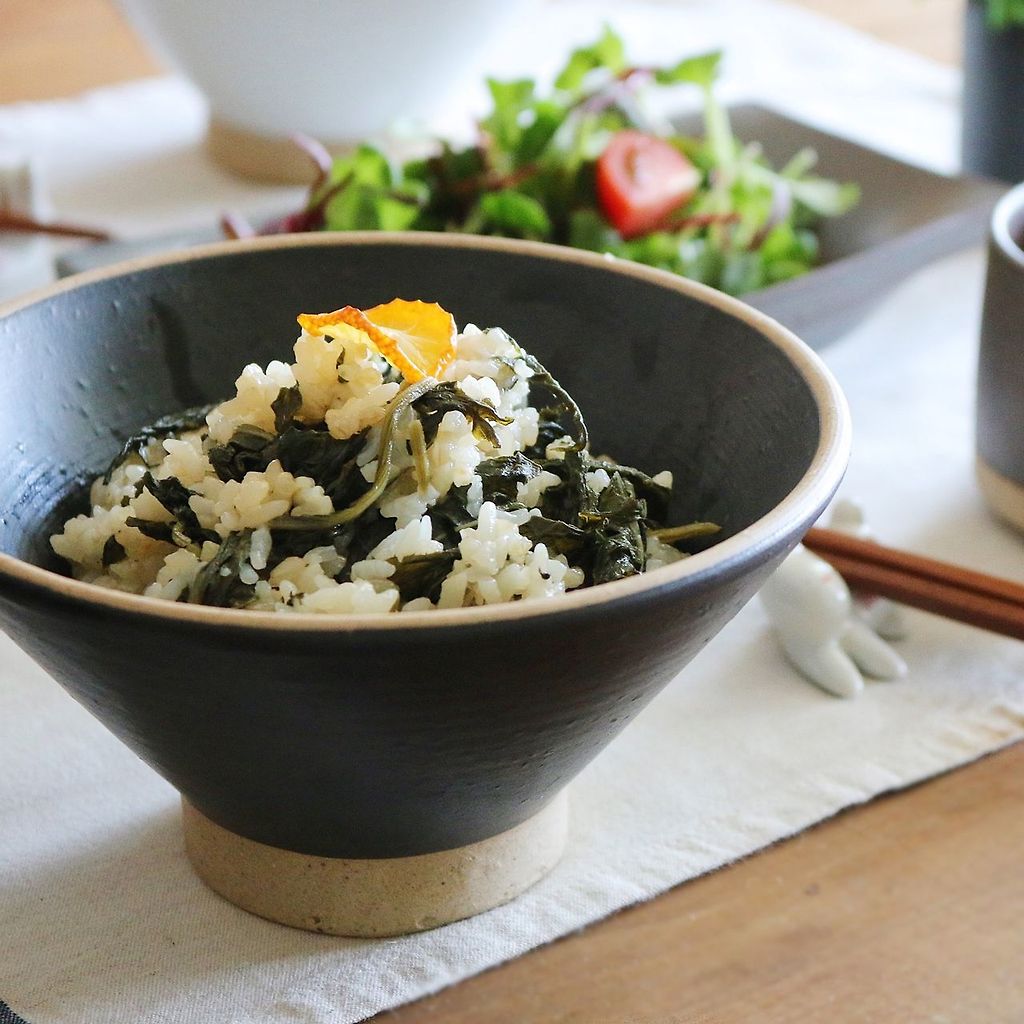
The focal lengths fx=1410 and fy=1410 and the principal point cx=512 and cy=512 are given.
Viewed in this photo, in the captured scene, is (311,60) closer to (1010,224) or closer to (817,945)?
(1010,224)

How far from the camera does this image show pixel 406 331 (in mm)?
1119

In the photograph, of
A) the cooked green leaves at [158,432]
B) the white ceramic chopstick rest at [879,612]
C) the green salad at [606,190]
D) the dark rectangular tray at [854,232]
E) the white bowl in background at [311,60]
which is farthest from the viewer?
the white bowl in background at [311,60]

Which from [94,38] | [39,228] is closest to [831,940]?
[39,228]

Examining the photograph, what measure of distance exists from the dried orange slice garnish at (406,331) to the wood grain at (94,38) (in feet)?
6.84

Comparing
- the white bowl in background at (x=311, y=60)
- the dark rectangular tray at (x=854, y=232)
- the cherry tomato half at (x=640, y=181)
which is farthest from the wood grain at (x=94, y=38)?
the cherry tomato half at (x=640, y=181)

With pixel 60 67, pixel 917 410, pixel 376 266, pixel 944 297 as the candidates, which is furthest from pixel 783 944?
pixel 60 67

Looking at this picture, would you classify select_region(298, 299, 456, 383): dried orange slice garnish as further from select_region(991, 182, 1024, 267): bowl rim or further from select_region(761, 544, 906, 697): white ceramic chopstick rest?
select_region(991, 182, 1024, 267): bowl rim

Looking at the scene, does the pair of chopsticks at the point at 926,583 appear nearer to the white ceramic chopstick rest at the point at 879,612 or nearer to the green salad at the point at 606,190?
the white ceramic chopstick rest at the point at 879,612

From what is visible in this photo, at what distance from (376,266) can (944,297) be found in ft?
4.08

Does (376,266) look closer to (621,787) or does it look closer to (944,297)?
(621,787)

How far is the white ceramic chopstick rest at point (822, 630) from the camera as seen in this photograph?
1379 mm

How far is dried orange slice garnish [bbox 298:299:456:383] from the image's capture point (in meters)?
1.09

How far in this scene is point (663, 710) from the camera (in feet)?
4.51

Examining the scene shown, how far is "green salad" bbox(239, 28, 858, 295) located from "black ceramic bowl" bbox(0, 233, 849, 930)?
2.25 feet
